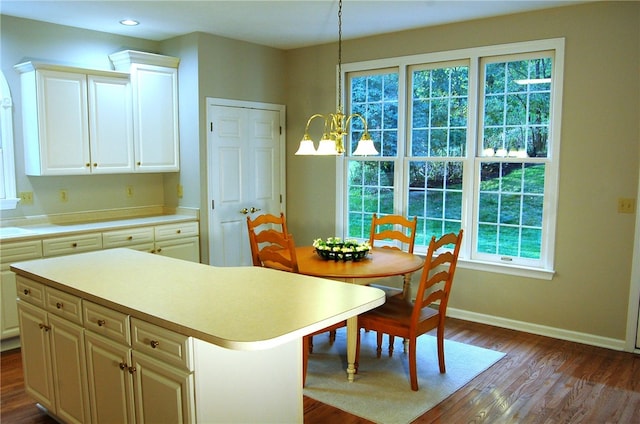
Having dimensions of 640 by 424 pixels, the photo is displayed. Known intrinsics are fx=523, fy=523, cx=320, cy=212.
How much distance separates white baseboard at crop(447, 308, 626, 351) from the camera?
3.96 meters

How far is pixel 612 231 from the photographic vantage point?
3.90m

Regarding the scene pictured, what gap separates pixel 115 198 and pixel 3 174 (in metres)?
0.99

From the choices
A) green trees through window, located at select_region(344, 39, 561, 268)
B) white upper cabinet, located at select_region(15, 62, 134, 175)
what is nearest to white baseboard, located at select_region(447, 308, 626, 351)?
green trees through window, located at select_region(344, 39, 561, 268)

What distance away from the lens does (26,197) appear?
172 inches

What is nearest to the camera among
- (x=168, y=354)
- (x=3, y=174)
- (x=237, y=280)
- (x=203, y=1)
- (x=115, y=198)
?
(x=168, y=354)

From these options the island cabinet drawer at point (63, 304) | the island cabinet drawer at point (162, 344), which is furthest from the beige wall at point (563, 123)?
the island cabinet drawer at point (162, 344)

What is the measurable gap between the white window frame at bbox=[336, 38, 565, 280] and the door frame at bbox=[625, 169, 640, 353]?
1.82 ft

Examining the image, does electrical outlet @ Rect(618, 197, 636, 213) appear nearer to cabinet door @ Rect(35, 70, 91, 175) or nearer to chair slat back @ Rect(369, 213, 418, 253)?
chair slat back @ Rect(369, 213, 418, 253)

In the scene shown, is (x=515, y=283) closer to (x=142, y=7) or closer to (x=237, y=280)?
(x=237, y=280)

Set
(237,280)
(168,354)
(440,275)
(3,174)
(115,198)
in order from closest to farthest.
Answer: (168,354) → (237,280) → (440,275) → (3,174) → (115,198)

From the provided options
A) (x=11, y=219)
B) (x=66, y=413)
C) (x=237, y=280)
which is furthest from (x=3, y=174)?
(x=237, y=280)

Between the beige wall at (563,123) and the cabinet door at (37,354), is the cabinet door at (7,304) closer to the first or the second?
the beige wall at (563,123)

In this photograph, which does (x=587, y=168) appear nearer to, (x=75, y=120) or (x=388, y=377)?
(x=388, y=377)

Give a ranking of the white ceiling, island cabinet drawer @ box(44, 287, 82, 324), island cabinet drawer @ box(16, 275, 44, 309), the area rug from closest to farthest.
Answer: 1. island cabinet drawer @ box(44, 287, 82, 324)
2. island cabinet drawer @ box(16, 275, 44, 309)
3. the area rug
4. the white ceiling
